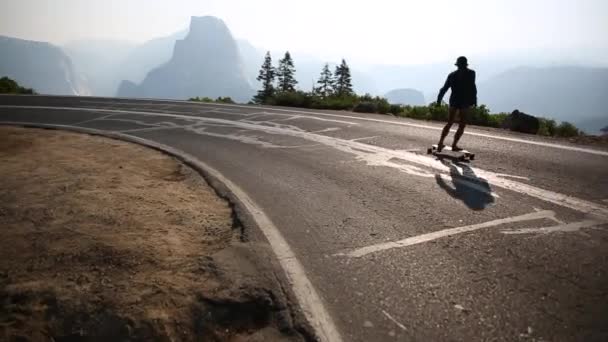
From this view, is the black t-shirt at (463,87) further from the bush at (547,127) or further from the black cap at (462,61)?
the bush at (547,127)

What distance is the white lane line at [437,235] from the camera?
3379mm

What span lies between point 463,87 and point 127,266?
671 cm

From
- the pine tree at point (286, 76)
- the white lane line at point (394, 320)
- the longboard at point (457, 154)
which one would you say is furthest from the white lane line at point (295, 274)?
the pine tree at point (286, 76)

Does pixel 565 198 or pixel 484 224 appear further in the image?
pixel 565 198

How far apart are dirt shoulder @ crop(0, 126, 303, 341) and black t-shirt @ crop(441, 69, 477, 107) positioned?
204 inches

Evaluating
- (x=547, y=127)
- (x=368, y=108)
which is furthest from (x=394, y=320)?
(x=368, y=108)

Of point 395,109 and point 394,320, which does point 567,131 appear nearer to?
point 395,109

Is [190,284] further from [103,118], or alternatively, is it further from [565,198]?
[103,118]

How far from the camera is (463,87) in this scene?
712cm

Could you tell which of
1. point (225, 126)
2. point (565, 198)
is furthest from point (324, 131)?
point (565, 198)

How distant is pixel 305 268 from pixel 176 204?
2367 millimetres

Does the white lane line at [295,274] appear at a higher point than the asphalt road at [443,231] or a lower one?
lower

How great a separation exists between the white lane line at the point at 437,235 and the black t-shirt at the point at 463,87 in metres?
3.74

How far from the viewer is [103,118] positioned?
44.8ft
